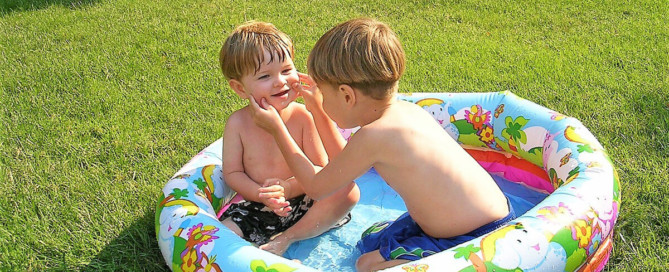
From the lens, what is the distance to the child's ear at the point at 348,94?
266cm

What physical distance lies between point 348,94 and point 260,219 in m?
0.98

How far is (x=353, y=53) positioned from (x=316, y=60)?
0.62 ft

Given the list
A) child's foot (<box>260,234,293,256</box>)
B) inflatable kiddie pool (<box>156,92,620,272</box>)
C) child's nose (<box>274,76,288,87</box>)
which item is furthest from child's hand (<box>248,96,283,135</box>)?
child's foot (<box>260,234,293,256</box>)

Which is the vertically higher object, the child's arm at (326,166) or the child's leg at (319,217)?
the child's arm at (326,166)

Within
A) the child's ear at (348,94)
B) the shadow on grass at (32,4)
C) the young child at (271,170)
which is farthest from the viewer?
the shadow on grass at (32,4)

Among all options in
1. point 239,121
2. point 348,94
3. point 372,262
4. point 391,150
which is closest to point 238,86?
point 239,121

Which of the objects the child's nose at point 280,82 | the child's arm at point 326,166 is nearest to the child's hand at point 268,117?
the child's arm at point 326,166

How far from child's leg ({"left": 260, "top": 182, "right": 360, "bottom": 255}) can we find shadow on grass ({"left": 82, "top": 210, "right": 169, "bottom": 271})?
0.58 meters

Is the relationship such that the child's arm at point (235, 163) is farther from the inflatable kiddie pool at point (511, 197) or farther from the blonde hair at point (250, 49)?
the blonde hair at point (250, 49)

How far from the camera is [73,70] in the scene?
220 inches

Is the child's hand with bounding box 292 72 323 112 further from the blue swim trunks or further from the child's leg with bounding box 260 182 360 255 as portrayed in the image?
the blue swim trunks

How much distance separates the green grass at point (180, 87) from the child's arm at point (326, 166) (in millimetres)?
880

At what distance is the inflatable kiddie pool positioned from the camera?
2543 mm

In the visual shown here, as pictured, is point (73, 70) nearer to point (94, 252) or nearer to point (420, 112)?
point (94, 252)
